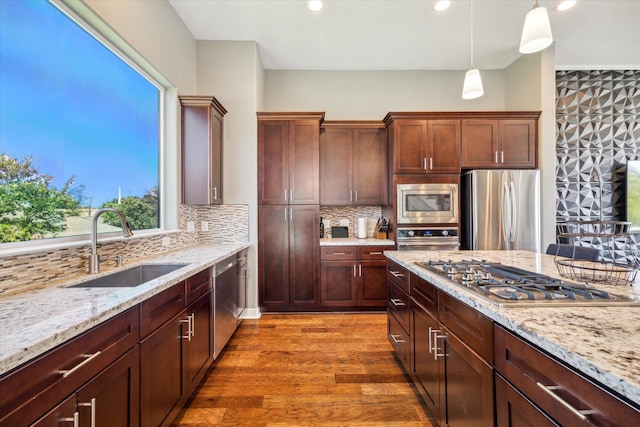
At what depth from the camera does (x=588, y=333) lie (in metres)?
0.80

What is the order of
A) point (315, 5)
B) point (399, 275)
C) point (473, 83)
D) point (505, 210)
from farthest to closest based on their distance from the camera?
point (505, 210) < point (315, 5) < point (473, 83) < point (399, 275)

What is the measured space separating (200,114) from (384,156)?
2283mm

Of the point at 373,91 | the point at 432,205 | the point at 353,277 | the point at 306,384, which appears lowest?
the point at 306,384

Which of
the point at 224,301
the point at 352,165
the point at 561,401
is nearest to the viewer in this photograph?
the point at 561,401

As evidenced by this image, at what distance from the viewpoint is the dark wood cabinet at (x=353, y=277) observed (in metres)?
3.61

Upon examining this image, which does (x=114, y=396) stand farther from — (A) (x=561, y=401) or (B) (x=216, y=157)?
(B) (x=216, y=157)

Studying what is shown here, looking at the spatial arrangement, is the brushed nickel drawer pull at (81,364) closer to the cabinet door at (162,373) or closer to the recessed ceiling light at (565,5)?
the cabinet door at (162,373)

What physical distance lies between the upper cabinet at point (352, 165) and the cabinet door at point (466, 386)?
2508 millimetres

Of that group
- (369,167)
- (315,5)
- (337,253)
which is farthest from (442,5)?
(337,253)

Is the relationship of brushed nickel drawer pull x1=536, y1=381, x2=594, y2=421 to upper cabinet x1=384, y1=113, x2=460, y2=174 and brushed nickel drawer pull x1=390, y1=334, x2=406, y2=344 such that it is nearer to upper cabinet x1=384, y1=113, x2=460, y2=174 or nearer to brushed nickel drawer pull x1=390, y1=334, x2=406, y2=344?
brushed nickel drawer pull x1=390, y1=334, x2=406, y2=344

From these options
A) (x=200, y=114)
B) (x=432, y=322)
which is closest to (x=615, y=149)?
(x=432, y=322)

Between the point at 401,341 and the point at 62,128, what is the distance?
106 inches

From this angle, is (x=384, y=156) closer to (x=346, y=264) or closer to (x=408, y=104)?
(x=408, y=104)

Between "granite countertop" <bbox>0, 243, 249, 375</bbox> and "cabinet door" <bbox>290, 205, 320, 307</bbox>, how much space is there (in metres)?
2.04
